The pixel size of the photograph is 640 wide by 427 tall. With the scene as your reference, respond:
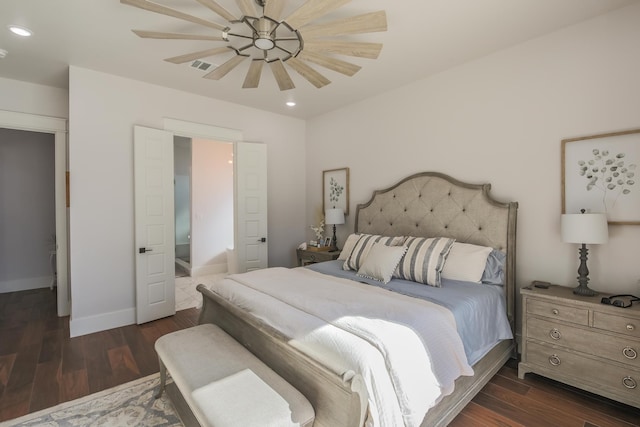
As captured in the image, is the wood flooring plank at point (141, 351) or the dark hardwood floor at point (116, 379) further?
the wood flooring plank at point (141, 351)

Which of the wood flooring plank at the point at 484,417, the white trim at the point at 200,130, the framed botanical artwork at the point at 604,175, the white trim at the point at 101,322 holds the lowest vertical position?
the wood flooring plank at the point at 484,417

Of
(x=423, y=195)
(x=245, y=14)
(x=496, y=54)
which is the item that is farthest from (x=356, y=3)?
(x=423, y=195)

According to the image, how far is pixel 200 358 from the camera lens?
1780 mm

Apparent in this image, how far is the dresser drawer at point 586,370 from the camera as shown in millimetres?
1914

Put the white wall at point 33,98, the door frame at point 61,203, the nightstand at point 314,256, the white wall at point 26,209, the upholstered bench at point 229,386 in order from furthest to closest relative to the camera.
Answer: the white wall at point 26,209 → the nightstand at point 314,256 → the door frame at point 61,203 → the white wall at point 33,98 → the upholstered bench at point 229,386

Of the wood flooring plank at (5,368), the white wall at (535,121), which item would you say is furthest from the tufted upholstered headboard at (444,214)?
the wood flooring plank at (5,368)

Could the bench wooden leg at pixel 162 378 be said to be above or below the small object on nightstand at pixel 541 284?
Result: below

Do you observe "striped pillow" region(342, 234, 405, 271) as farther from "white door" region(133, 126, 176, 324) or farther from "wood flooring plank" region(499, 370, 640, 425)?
"white door" region(133, 126, 176, 324)

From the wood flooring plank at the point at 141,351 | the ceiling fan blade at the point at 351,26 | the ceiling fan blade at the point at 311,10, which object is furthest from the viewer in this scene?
the wood flooring plank at the point at 141,351

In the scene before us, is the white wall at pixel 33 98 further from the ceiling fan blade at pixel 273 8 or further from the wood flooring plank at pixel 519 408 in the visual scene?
the wood flooring plank at pixel 519 408

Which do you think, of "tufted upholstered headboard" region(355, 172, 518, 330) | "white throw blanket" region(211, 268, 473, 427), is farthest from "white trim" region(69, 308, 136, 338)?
"tufted upholstered headboard" region(355, 172, 518, 330)

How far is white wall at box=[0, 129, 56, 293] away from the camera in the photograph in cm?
484

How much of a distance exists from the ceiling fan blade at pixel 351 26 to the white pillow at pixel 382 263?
174cm

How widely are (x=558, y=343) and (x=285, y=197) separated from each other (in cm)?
376
